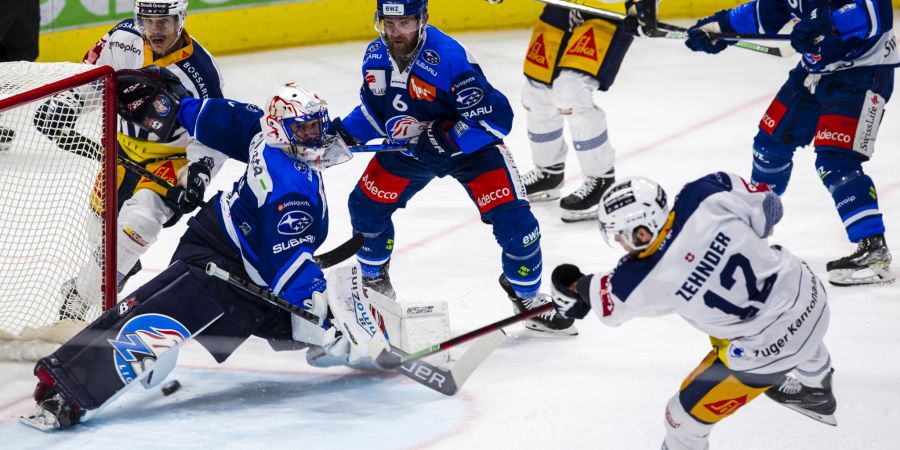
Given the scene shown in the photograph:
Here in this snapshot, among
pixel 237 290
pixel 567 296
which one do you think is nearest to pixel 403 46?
pixel 237 290

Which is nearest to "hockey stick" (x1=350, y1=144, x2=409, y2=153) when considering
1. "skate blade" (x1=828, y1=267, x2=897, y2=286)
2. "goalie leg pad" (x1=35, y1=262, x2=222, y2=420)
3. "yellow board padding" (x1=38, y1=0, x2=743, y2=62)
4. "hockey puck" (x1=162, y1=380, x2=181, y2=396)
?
"goalie leg pad" (x1=35, y1=262, x2=222, y2=420)

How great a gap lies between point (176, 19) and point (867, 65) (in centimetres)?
234

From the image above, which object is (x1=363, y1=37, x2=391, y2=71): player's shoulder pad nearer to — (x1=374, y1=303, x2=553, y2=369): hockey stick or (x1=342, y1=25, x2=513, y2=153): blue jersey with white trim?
(x1=342, y1=25, x2=513, y2=153): blue jersey with white trim

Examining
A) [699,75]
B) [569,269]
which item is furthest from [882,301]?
[699,75]

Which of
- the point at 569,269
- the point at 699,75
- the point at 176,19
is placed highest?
the point at 176,19

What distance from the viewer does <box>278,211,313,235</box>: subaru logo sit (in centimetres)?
352

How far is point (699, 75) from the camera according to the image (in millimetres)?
7637

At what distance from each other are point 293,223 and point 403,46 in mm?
777

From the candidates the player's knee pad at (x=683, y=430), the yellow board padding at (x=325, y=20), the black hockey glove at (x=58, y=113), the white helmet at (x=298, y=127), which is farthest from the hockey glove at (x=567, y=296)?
the yellow board padding at (x=325, y=20)

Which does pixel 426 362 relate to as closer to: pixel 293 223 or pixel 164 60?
pixel 293 223

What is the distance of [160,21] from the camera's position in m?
4.26

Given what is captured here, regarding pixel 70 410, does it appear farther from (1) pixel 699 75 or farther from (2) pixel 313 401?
(1) pixel 699 75

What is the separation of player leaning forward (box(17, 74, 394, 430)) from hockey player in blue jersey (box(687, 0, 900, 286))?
175cm

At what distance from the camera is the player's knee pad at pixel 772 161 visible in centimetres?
478
